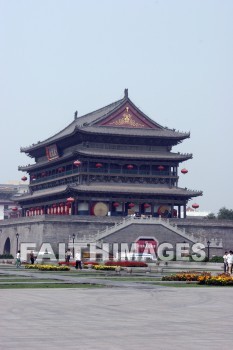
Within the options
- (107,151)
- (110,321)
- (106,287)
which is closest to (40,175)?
(107,151)

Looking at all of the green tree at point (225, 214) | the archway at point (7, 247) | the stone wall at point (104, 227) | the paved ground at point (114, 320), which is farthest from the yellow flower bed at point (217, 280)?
the green tree at point (225, 214)

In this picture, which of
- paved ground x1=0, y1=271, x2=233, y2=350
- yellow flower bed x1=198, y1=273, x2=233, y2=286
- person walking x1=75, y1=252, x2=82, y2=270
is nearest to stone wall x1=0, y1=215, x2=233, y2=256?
person walking x1=75, y1=252, x2=82, y2=270

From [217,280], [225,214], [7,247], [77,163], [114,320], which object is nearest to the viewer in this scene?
[114,320]

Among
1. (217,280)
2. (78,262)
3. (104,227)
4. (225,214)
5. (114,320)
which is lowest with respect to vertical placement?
(114,320)

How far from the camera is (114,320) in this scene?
53.9 ft

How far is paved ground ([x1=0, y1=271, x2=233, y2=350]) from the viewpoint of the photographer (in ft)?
42.4

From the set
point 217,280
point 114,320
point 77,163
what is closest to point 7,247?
point 77,163

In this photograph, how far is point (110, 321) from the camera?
16219mm

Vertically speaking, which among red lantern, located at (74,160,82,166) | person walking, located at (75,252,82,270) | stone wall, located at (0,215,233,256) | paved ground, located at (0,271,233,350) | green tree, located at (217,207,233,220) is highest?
red lantern, located at (74,160,82,166)

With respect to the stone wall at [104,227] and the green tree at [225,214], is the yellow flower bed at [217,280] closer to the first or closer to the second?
the stone wall at [104,227]

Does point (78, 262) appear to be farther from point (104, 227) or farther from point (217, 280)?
point (104, 227)

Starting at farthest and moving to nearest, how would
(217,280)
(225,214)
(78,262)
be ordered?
(225,214), (78,262), (217,280)

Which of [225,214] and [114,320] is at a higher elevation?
[225,214]

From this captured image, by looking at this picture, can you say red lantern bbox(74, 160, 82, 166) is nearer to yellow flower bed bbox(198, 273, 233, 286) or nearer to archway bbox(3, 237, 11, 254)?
archway bbox(3, 237, 11, 254)
